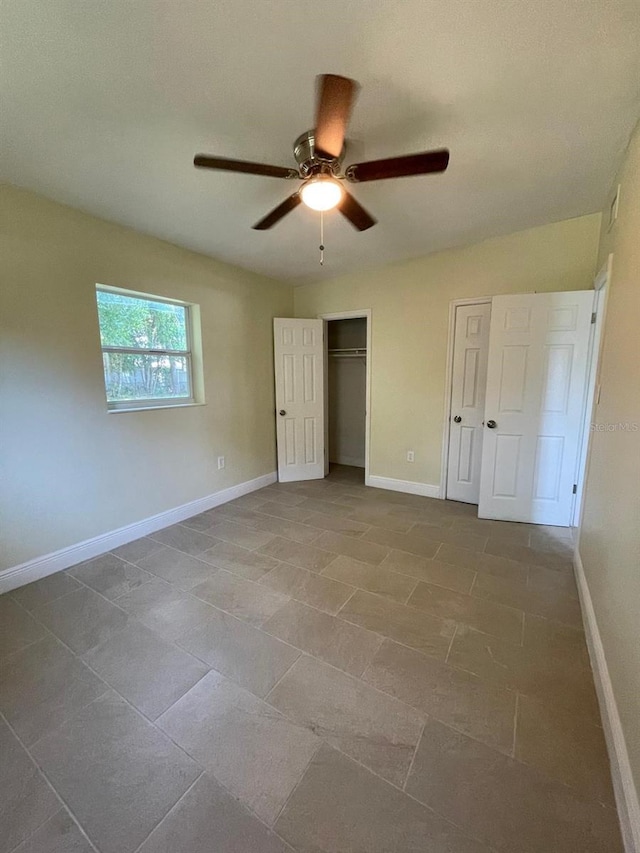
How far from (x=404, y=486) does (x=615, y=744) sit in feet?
9.38

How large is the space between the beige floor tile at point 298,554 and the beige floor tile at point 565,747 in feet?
4.52

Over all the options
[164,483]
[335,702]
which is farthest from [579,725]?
[164,483]

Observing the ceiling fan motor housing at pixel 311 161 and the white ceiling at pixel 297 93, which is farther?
the ceiling fan motor housing at pixel 311 161

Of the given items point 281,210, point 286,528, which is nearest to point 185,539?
point 286,528

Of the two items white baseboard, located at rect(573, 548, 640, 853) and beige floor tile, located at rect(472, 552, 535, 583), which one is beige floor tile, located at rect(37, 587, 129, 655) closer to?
white baseboard, located at rect(573, 548, 640, 853)

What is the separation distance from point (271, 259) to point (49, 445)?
8.40 ft

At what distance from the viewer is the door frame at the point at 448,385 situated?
11.1ft

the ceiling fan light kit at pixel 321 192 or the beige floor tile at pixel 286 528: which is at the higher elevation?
the ceiling fan light kit at pixel 321 192

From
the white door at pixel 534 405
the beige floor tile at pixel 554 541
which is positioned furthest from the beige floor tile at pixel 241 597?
the white door at pixel 534 405

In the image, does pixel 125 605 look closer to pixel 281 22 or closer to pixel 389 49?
pixel 281 22

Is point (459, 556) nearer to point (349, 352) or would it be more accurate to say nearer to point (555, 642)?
point (555, 642)

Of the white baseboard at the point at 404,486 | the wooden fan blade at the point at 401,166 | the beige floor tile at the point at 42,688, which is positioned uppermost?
the wooden fan blade at the point at 401,166

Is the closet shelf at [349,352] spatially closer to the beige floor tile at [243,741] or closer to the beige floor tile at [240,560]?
the beige floor tile at [240,560]

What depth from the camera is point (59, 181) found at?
2102mm
